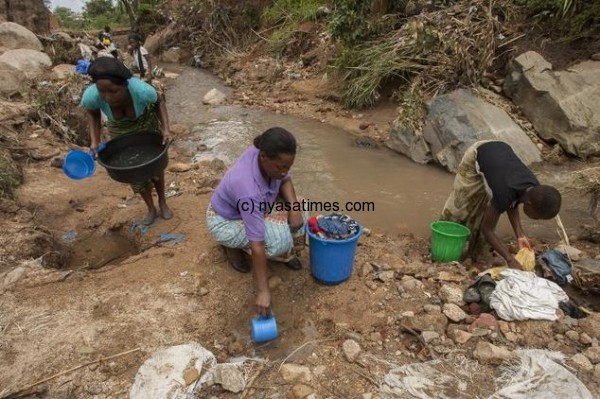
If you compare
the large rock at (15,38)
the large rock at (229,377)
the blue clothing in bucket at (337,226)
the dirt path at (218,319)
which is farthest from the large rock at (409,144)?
the large rock at (15,38)

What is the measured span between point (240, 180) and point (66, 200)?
2450 mm

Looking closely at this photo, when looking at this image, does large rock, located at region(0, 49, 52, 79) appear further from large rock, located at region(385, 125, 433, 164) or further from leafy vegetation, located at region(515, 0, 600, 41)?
leafy vegetation, located at region(515, 0, 600, 41)

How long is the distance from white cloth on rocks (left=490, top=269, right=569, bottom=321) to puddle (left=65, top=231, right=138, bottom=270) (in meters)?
2.53

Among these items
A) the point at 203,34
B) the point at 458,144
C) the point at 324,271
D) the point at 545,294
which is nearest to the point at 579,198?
the point at 458,144

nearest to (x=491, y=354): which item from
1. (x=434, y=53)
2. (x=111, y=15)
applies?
(x=434, y=53)

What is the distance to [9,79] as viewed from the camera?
6020 mm

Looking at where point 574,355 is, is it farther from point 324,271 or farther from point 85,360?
point 85,360

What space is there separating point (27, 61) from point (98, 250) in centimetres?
497

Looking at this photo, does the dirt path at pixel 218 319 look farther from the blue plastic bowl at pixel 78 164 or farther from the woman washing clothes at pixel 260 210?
the blue plastic bowl at pixel 78 164

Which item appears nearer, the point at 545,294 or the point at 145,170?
the point at 545,294

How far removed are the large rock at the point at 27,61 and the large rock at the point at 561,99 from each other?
6722mm

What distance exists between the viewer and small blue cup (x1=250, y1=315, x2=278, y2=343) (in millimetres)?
2191

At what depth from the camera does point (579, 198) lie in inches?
160

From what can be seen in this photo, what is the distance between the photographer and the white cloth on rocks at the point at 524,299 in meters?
2.25
